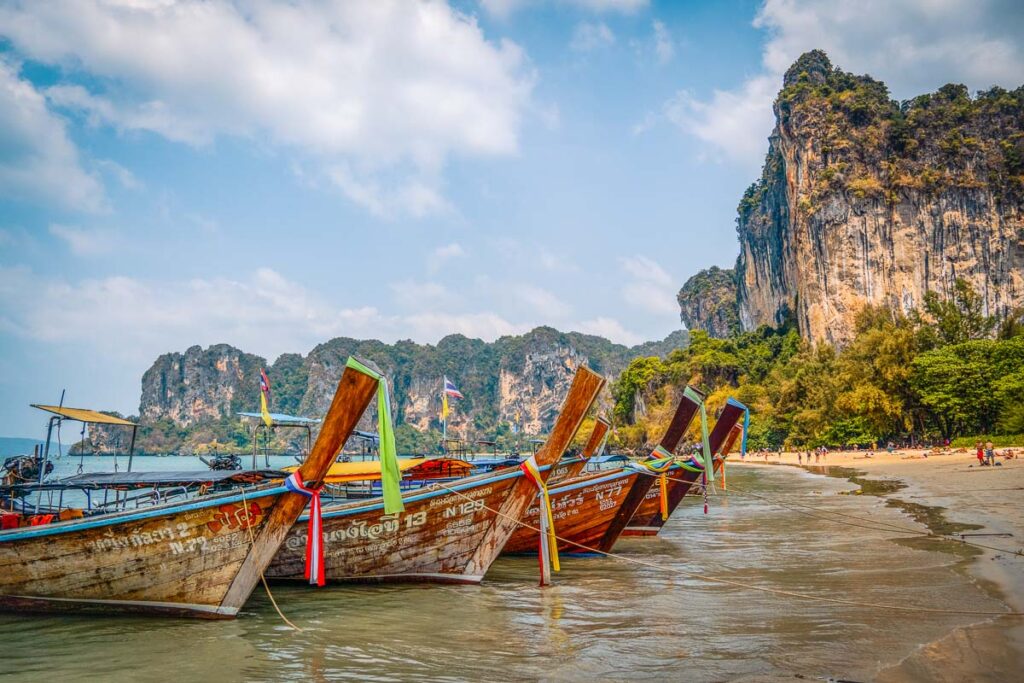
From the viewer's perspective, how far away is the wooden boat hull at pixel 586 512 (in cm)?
1225

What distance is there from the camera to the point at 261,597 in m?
9.69

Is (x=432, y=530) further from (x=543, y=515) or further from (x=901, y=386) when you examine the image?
(x=901, y=386)

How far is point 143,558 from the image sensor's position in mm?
8078

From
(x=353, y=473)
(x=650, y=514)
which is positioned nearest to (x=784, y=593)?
(x=650, y=514)

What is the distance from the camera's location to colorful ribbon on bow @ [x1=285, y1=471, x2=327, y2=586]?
769cm

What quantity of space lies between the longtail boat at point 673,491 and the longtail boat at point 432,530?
5131mm

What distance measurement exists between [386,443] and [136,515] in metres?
3.09

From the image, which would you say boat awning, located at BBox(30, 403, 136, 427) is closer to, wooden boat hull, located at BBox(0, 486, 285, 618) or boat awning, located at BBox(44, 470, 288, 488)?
boat awning, located at BBox(44, 470, 288, 488)

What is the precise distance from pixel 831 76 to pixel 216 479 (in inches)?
3687

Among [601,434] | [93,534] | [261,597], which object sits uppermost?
[601,434]

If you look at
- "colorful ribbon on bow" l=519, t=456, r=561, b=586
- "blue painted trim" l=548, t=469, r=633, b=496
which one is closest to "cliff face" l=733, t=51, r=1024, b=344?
"blue painted trim" l=548, t=469, r=633, b=496

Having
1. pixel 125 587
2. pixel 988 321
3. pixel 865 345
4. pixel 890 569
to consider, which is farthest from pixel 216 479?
pixel 988 321

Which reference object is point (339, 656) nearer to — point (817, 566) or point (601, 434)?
point (817, 566)

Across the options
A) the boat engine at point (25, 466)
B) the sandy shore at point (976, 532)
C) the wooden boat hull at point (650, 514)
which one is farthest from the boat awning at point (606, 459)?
the boat engine at point (25, 466)
